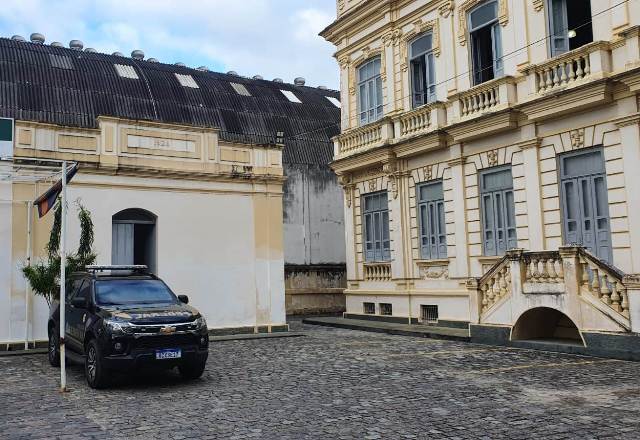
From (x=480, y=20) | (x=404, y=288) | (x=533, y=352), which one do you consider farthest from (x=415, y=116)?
(x=533, y=352)

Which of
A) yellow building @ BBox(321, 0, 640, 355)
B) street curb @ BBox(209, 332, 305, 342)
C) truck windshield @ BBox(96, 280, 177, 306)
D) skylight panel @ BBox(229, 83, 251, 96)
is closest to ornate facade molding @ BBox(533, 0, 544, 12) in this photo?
yellow building @ BBox(321, 0, 640, 355)

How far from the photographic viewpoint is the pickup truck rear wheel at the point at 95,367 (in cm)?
977

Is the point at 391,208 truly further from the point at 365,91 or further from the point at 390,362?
the point at 390,362

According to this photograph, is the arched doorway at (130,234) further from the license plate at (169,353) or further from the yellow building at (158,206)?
the license plate at (169,353)

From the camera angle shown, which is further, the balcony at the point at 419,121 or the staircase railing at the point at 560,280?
the balcony at the point at 419,121

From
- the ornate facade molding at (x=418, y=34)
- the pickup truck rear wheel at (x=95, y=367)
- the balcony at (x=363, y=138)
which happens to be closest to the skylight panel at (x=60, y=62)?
the balcony at (x=363, y=138)

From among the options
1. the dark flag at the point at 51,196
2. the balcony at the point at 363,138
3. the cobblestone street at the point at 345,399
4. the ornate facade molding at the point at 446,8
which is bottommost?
the cobblestone street at the point at 345,399

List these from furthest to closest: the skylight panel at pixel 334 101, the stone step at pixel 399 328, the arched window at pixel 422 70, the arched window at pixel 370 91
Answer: the skylight panel at pixel 334 101 → the arched window at pixel 370 91 → the arched window at pixel 422 70 → the stone step at pixel 399 328

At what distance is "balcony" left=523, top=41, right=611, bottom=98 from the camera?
14.0 m

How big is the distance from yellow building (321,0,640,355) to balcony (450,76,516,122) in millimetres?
41

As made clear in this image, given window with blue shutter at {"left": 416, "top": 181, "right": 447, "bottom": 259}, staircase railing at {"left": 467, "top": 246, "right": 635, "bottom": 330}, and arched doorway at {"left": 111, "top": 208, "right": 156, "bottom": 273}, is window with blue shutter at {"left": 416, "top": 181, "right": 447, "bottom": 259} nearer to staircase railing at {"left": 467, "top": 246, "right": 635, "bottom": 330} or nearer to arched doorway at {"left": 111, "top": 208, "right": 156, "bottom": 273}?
staircase railing at {"left": 467, "top": 246, "right": 635, "bottom": 330}

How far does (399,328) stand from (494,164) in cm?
544

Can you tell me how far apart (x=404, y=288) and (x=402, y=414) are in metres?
12.1

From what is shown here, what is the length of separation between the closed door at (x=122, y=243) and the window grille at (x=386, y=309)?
27.6 feet
